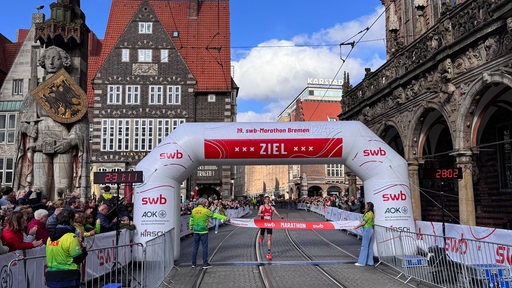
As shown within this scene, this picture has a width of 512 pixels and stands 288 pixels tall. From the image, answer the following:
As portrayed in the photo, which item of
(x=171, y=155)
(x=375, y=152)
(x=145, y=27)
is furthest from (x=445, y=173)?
(x=145, y=27)

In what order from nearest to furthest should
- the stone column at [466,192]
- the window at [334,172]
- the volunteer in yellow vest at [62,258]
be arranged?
the volunteer in yellow vest at [62,258]
the stone column at [466,192]
the window at [334,172]

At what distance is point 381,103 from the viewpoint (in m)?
23.7

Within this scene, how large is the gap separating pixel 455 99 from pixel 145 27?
1163 inches

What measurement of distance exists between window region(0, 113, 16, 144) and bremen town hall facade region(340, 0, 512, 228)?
84.6 feet

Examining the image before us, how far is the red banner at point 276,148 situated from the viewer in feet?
41.5

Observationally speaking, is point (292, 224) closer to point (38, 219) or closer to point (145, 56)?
point (38, 219)

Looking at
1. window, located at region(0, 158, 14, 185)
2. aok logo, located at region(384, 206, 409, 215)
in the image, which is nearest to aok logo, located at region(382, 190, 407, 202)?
aok logo, located at region(384, 206, 409, 215)

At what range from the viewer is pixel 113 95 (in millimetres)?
38625

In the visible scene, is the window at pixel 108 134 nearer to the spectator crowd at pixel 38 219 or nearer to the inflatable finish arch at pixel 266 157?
the spectator crowd at pixel 38 219

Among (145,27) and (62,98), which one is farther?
(145,27)

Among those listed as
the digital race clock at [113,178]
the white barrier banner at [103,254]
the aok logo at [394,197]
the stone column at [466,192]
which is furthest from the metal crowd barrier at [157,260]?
the stone column at [466,192]

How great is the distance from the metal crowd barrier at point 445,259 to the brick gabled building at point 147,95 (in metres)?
28.4

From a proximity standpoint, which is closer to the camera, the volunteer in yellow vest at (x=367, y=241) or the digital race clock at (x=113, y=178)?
the digital race clock at (x=113, y=178)

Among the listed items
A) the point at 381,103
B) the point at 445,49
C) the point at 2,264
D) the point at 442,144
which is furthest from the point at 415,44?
the point at 2,264
